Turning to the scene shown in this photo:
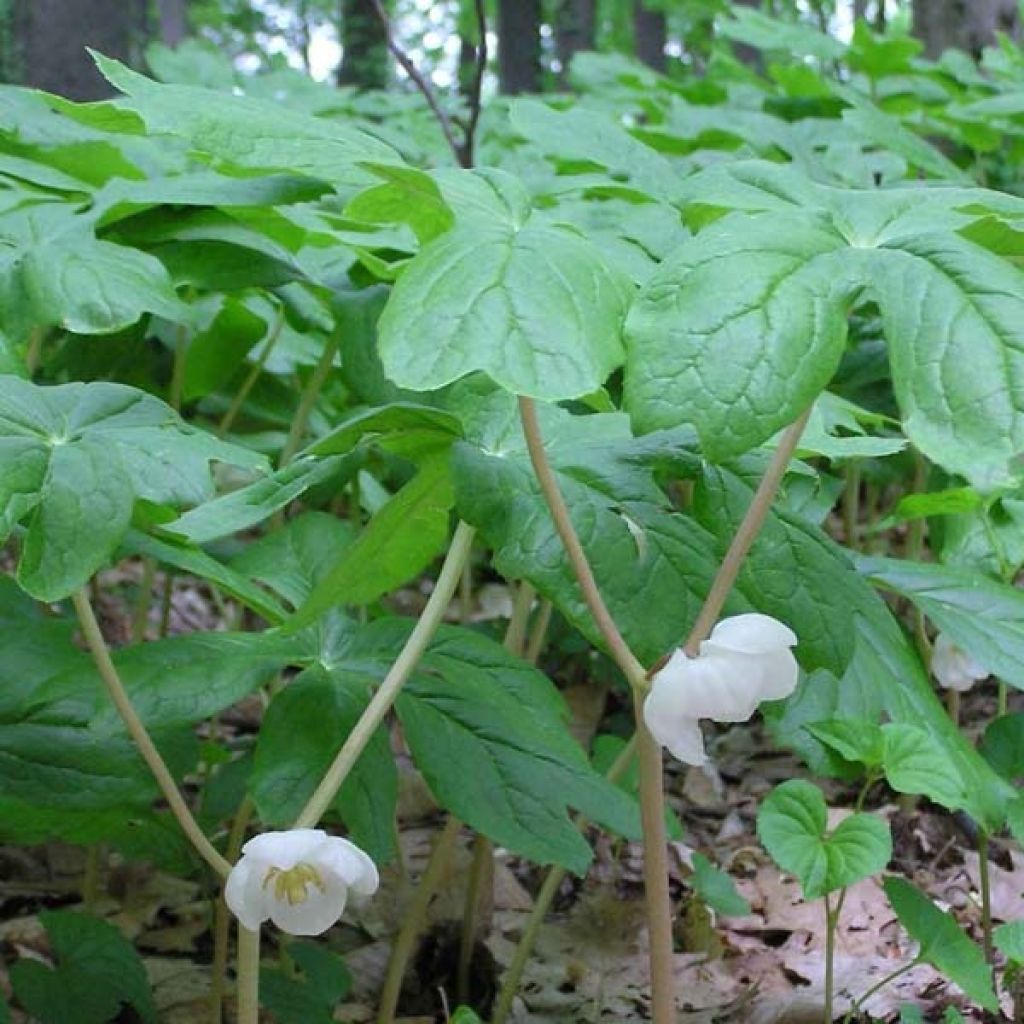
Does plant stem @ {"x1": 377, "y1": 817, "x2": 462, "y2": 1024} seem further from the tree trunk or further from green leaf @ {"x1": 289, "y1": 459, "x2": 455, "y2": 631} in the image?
the tree trunk

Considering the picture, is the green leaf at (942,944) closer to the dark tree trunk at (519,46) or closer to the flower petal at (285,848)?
the flower petal at (285,848)

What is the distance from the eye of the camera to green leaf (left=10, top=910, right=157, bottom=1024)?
4.35 feet

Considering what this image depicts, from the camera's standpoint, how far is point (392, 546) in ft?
3.79

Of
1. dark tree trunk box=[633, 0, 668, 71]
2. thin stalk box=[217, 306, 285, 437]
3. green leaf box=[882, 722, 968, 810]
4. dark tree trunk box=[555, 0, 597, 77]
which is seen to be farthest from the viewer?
dark tree trunk box=[633, 0, 668, 71]

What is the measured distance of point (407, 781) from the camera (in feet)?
7.20

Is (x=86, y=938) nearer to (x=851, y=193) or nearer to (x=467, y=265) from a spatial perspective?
(x=467, y=265)

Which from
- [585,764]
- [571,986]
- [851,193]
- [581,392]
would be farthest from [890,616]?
[571,986]

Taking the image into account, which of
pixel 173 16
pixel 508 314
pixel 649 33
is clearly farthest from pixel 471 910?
pixel 173 16

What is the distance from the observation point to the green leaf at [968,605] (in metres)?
1.31

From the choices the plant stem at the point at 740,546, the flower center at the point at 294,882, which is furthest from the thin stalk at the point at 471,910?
the plant stem at the point at 740,546

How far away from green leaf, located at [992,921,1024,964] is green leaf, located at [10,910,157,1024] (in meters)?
0.87

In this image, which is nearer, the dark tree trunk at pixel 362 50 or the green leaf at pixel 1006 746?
the green leaf at pixel 1006 746

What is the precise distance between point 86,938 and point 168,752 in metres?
0.25

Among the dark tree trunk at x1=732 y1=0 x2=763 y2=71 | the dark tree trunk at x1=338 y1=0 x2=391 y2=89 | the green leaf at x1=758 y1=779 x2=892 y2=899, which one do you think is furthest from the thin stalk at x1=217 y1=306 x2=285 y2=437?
the dark tree trunk at x1=732 y1=0 x2=763 y2=71
